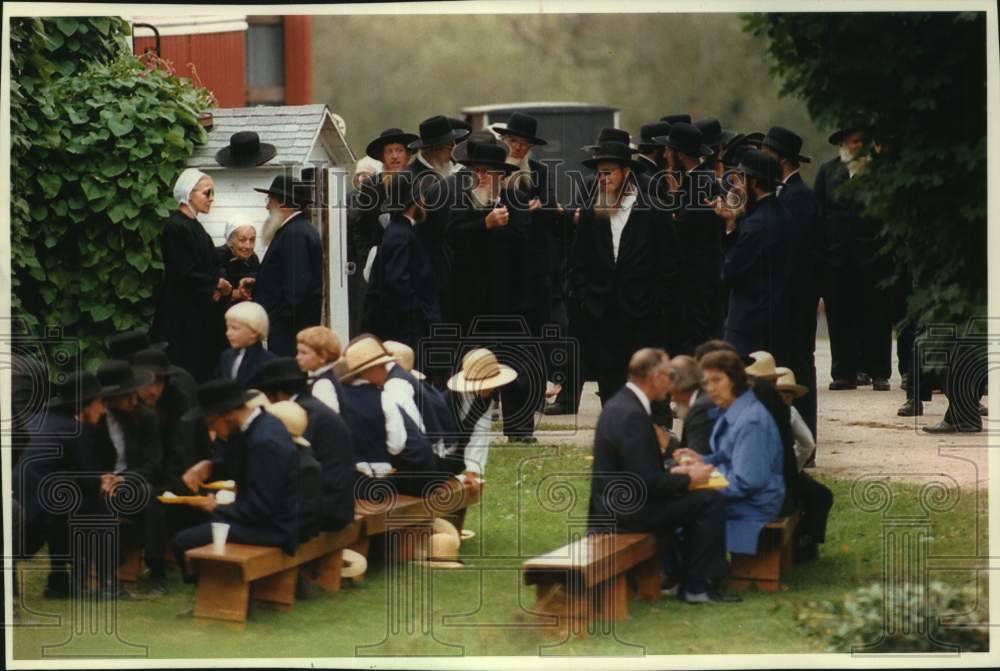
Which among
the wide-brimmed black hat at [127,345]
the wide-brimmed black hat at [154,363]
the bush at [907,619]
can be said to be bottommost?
the bush at [907,619]

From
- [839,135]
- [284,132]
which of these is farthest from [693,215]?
[284,132]

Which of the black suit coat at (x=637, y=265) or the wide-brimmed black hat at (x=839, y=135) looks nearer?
the wide-brimmed black hat at (x=839, y=135)

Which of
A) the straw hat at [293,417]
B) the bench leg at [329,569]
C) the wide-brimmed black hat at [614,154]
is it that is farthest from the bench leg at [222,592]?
the wide-brimmed black hat at [614,154]

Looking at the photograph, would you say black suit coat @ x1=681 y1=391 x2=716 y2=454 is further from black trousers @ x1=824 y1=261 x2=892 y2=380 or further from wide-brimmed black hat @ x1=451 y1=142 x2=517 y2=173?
wide-brimmed black hat @ x1=451 y1=142 x2=517 y2=173

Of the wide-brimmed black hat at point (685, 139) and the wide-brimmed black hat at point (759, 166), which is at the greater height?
the wide-brimmed black hat at point (685, 139)

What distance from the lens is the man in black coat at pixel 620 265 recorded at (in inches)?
468

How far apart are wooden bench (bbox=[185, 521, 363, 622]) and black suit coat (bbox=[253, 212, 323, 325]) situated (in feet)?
4.17

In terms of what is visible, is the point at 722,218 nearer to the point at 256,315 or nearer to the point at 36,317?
the point at 256,315

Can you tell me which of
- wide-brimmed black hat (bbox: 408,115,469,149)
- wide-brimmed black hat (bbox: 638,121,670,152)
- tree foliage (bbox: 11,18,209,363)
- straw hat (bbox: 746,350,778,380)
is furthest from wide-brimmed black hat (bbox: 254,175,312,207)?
straw hat (bbox: 746,350,778,380)

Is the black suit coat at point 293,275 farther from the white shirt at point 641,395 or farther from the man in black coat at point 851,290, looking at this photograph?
the man in black coat at point 851,290

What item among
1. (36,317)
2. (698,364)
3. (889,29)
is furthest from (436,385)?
(889,29)

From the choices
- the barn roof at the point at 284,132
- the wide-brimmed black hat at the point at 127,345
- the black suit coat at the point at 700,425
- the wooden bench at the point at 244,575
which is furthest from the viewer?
the barn roof at the point at 284,132

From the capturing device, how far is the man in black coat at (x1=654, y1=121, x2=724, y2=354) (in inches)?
468

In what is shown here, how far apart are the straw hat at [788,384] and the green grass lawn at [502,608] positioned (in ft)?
1.70
